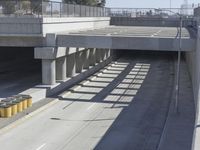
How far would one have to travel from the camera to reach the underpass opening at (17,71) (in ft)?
149

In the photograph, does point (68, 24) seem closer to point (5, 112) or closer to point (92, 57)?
point (92, 57)

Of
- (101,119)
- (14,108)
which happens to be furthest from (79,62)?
(14,108)

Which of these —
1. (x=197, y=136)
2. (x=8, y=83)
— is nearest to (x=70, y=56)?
(x=8, y=83)

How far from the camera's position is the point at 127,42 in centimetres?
4200

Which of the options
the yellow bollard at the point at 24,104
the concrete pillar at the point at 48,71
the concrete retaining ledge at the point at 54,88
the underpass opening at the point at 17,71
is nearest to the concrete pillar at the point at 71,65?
the concrete retaining ledge at the point at 54,88

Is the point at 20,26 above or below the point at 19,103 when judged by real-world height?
above

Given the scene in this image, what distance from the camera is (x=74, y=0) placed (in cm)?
11531

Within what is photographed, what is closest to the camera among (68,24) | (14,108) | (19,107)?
(14,108)

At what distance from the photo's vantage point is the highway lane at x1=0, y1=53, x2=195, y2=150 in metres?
26.6

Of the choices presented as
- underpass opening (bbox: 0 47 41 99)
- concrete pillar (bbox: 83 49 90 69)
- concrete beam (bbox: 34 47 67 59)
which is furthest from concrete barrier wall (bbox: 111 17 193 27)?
concrete beam (bbox: 34 47 67 59)

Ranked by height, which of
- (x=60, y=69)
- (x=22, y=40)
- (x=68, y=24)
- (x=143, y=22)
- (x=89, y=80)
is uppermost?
(x=143, y=22)

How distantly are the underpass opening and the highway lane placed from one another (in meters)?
5.35

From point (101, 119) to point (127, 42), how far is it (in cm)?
1111

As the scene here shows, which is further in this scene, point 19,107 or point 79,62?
point 79,62
